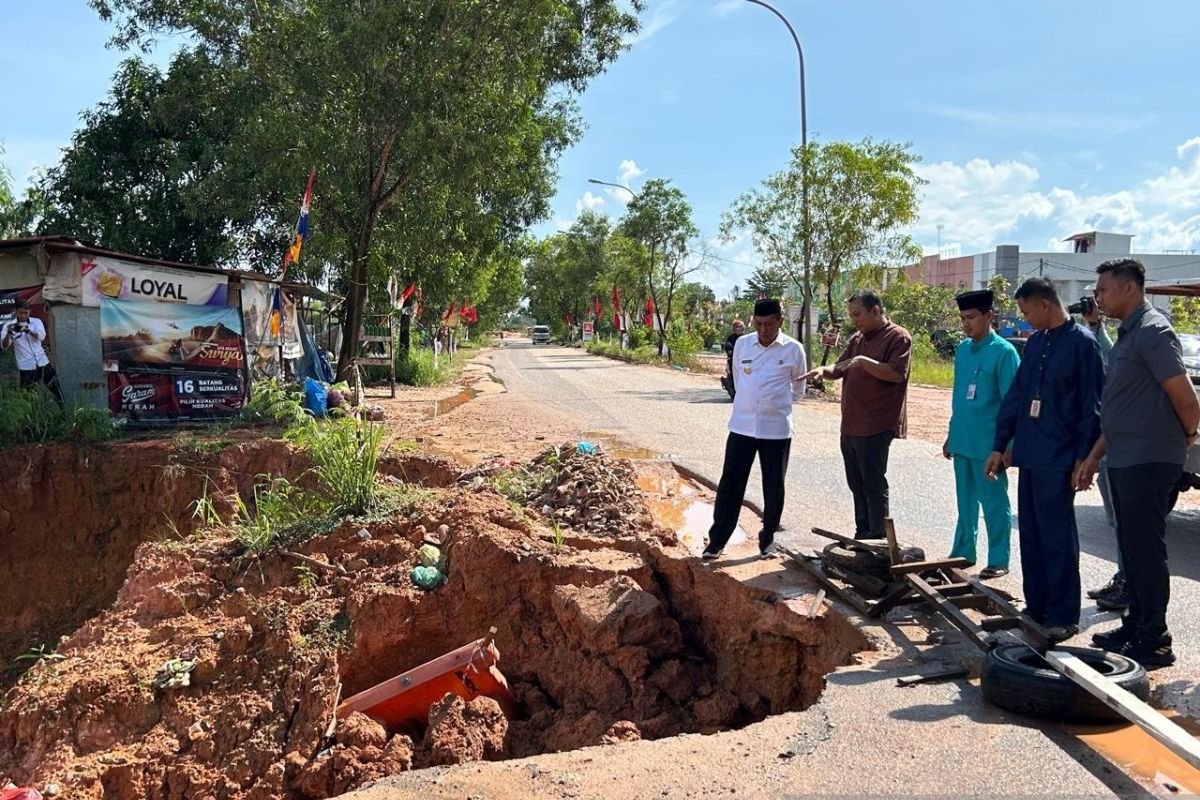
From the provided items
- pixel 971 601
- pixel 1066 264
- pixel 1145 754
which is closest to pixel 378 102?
pixel 971 601

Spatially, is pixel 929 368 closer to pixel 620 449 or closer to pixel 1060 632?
pixel 620 449

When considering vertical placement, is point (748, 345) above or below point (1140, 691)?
above

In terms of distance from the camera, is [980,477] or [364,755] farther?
[980,477]

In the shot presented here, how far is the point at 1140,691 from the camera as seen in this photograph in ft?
11.1

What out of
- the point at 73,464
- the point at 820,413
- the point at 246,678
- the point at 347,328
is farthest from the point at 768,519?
the point at 347,328

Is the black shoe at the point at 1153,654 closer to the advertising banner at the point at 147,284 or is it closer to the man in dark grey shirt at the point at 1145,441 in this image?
the man in dark grey shirt at the point at 1145,441

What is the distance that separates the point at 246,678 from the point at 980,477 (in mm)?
4712

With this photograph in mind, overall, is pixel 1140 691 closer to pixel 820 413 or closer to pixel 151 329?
pixel 151 329

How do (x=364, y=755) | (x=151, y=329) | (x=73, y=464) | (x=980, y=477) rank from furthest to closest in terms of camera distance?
(x=151, y=329) → (x=73, y=464) → (x=980, y=477) → (x=364, y=755)

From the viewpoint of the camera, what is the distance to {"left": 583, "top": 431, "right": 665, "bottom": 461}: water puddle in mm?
9969

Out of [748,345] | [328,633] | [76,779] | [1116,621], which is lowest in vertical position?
[76,779]

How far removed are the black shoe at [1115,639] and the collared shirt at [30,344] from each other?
10597 millimetres

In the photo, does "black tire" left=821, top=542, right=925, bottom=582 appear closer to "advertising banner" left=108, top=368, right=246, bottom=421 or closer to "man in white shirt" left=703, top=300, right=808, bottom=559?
"man in white shirt" left=703, top=300, right=808, bottom=559

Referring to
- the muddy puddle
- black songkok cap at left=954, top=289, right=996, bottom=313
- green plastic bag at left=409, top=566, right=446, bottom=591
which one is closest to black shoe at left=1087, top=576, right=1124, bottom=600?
black songkok cap at left=954, top=289, right=996, bottom=313
